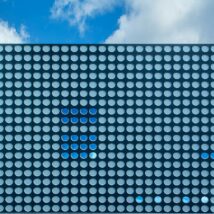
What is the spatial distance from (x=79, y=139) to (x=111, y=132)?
983 millimetres

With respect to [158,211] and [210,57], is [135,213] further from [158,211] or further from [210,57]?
[210,57]

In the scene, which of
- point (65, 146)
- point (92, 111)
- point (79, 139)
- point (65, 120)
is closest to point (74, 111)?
point (65, 120)

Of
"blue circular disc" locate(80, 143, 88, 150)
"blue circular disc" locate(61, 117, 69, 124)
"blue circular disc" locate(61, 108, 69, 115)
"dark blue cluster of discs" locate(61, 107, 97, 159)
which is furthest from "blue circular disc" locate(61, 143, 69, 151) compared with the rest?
"blue circular disc" locate(61, 108, 69, 115)

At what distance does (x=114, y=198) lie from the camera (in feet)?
40.7

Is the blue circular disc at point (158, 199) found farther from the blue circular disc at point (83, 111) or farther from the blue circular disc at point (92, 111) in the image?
the blue circular disc at point (83, 111)

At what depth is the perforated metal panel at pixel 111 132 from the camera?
488 inches

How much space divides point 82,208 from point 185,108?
4.31 m

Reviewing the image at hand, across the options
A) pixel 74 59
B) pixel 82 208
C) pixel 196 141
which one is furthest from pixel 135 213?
pixel 74 59

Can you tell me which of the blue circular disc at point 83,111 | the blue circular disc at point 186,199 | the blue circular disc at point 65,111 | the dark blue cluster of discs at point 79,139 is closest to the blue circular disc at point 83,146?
the dark blue cluster of discs at point 79,139

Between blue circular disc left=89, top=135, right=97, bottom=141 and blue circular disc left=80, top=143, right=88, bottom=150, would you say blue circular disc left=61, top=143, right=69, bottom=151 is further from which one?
blue circular disc left=89, top=135, right=97, bottom=141

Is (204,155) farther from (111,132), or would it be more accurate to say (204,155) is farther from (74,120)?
(74,120)

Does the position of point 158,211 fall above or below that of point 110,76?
below

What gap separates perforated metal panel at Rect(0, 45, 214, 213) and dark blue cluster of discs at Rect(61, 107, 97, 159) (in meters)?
0.03

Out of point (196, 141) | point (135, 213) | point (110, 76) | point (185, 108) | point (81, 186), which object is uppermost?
point (110, 76)
